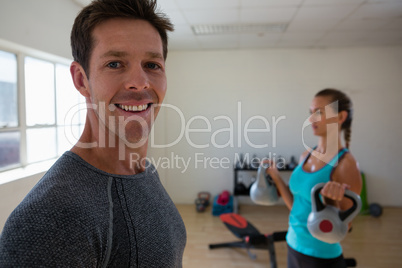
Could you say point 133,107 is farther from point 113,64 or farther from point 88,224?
point 88,224

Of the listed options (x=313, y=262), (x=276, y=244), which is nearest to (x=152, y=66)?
(x=313, y=262)

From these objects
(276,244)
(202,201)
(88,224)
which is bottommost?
(276,244)

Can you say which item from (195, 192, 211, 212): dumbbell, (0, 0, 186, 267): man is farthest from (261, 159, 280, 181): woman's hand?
(195, 192, 211, 212): dumbbell

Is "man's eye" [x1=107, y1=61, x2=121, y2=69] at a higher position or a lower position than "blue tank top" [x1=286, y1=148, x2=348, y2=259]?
higher

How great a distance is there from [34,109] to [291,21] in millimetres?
2849

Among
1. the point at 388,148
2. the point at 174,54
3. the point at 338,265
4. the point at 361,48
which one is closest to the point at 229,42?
the point at 174,54

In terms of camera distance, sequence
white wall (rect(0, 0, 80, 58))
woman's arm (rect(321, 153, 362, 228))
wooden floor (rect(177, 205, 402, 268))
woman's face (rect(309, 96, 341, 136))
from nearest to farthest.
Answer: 1. woman's arm (rect(321, 153, 362, 228))
2. woman's face (rect(309, 96, 341, 136))
3. white wall (rect(0, 0, 80, 58))
4. wooden floor (rect(177, 205, 402, 268))

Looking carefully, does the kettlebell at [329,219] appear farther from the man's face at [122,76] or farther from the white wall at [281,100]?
the white wall at [281,100]

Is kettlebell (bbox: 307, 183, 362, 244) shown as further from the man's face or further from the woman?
the man's face

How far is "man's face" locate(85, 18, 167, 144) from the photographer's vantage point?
636mm

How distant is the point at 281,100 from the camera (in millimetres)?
4656

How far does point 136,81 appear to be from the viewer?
2.12ft

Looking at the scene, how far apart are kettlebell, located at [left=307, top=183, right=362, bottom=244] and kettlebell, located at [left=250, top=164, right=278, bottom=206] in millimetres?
548

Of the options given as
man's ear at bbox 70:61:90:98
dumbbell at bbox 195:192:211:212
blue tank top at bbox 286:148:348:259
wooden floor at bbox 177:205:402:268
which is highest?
man's ear at bbox 70:61:90:98
